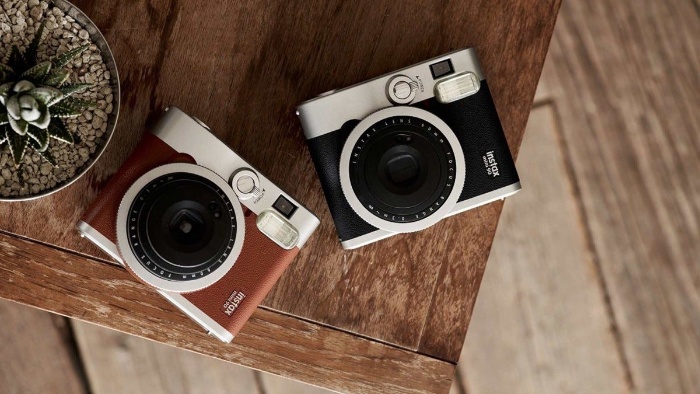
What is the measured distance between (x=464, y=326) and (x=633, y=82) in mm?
546

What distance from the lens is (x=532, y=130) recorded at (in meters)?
1.08

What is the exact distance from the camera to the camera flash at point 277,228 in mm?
657

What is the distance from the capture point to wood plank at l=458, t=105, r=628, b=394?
3.53 feet

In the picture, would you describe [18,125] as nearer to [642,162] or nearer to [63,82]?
[63,82]

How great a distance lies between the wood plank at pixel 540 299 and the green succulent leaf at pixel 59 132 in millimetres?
649

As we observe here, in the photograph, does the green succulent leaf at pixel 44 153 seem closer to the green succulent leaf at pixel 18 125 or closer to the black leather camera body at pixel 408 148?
the green succulent leaf at pixel 18 125

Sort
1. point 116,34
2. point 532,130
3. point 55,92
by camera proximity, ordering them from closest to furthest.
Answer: point 55,92, point 116,34, point 532,130

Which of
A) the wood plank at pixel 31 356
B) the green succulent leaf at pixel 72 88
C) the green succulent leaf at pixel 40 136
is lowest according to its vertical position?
the wood plank at pixel 31 356

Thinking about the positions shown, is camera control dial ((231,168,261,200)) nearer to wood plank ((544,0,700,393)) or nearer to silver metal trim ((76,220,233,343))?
silver metal trim ((76,220,233,343))

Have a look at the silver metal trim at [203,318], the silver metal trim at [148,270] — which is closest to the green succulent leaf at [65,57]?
the silver metal trim at [148,270]

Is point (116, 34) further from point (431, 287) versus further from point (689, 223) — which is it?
point (689, 223)

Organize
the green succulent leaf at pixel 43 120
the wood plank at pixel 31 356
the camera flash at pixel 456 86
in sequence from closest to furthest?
the green succulent leaf at pixel 43 120 → the camera flash at pixel 456 86 → the wood plank at pixel 31 356

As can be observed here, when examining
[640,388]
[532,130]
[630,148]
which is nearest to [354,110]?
[532,130]

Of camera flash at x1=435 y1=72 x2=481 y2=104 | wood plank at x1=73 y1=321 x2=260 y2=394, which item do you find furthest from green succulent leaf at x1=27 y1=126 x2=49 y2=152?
wood plank at x1=73 y1=321 x2=260 y2=394
